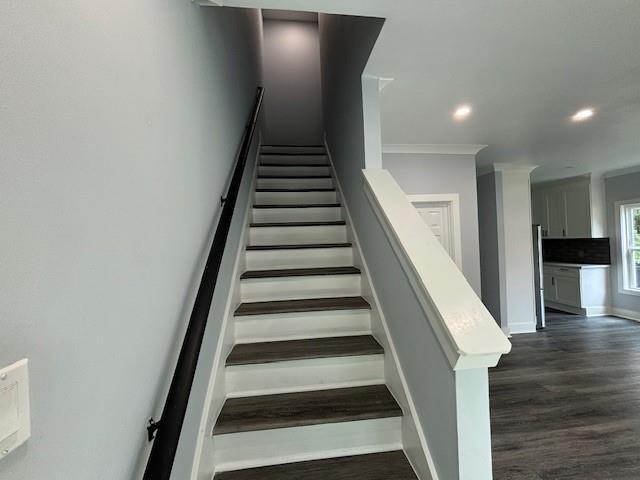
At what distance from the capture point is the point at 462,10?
1474 mm

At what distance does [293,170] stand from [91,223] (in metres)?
3.02

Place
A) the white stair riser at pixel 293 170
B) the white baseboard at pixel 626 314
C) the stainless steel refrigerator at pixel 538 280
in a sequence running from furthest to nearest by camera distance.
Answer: the white baseboard at pixel 626 314 < the stainless steel refrigerator at pixel 538 280 < the white stair riser at pixel 293 170

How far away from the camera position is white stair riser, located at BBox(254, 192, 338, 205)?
3.09 meters

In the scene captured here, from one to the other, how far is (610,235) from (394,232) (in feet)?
20.9

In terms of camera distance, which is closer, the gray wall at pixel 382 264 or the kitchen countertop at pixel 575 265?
the gray wall at pixel 382 264

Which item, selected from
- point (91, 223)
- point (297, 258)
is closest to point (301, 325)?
point (297, 258)

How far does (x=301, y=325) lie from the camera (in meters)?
1.90

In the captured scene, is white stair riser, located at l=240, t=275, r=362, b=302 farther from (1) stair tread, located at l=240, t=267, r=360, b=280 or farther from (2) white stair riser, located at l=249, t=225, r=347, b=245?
(2) white stair riser, located at l=249, t=225, r=347, b=245

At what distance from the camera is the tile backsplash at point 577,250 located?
226 inches

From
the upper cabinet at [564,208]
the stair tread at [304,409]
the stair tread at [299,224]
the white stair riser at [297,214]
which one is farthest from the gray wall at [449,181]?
the upper cabinet at [564,208]

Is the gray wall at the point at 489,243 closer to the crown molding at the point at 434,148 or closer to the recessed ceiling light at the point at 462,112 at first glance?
the crown molding at the point at 434,148

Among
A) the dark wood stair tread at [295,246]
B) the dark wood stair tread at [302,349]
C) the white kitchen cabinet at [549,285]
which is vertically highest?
the dark wood stair tread at [295,246]

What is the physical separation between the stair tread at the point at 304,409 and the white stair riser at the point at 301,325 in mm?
362

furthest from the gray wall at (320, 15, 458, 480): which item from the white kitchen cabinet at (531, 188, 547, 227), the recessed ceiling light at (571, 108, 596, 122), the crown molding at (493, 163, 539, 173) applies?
the white kitchen cabinet at (531, 188, 547, 227)
